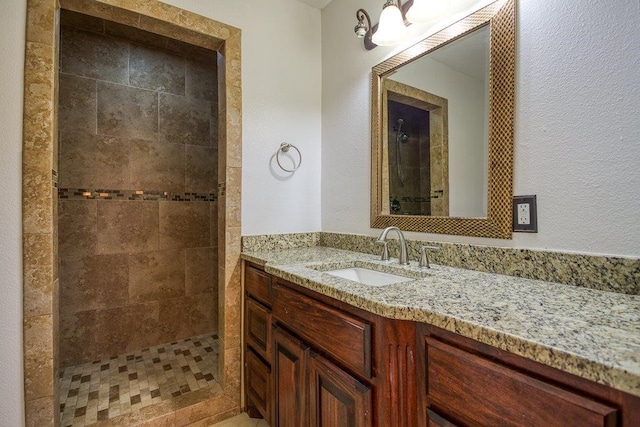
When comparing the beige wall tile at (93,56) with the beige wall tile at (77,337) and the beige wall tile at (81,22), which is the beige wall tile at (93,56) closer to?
the beige wall tile at (81,22)

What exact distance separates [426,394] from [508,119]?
3.15 ft

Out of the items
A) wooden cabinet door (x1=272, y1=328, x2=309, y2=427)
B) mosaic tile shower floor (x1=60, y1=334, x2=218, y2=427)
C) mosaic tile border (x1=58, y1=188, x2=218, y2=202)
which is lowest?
mosaic tile shower floor (x1=60, y1=334, x2=218, y2=427)

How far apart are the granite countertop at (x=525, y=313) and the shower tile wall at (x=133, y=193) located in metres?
1.69

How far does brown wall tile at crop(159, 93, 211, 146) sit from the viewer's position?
2445 millimetres

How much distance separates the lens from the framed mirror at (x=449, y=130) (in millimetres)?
1103

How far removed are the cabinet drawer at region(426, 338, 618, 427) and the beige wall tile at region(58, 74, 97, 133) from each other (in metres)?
2.61

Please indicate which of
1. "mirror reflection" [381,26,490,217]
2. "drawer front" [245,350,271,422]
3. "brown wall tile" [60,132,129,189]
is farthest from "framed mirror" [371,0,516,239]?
"brown wall tile" [60,132,129,189]

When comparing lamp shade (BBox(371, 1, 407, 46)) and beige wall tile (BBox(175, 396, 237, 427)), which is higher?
lamp shade (BBox(371, 1, 407, 46))

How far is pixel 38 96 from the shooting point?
47.5 inches

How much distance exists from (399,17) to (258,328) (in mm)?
1610

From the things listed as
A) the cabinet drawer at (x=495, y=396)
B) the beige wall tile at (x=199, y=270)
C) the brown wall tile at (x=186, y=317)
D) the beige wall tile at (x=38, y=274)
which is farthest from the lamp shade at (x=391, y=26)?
the brown wall tile at (x=186, y=317)

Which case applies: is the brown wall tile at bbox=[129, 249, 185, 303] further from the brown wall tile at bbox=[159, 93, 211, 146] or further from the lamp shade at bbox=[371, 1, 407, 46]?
the lamp shade at bbox=[371, 1, 407, 46]

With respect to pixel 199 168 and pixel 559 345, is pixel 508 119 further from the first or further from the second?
pixel 199 168

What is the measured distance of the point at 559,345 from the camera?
1.67 ft
